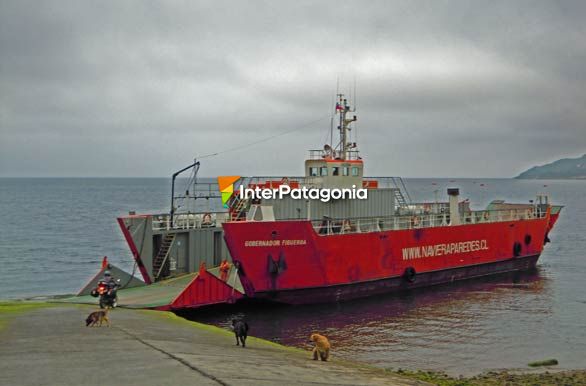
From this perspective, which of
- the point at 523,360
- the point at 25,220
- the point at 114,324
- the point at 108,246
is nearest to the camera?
the point at 114,324

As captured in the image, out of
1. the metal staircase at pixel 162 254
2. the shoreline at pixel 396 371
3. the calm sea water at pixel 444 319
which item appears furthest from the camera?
the metal staircase at pixel 162 254

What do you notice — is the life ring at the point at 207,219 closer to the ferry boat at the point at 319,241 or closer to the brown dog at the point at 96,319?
the ferry boat at the point at 319,241

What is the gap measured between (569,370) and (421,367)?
4.19 metres

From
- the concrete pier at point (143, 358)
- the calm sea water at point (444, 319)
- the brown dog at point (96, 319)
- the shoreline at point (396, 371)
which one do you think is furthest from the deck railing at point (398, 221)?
the brown dog at point (96, 319)

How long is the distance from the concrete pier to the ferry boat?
22.9ft

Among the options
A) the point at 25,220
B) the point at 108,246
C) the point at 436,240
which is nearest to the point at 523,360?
the point at 436,240

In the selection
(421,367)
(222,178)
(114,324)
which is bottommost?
(421,367)

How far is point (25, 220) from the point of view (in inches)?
3536

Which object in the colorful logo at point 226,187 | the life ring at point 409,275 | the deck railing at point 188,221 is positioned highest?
the colorful logo at point 226,187

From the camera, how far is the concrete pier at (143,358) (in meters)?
11.8

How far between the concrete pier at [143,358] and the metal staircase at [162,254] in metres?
9.84

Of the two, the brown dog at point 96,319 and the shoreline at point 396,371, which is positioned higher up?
the brown dog at point 96,319

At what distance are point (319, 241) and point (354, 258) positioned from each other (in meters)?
2.51

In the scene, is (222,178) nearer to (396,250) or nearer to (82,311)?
(396,250)
